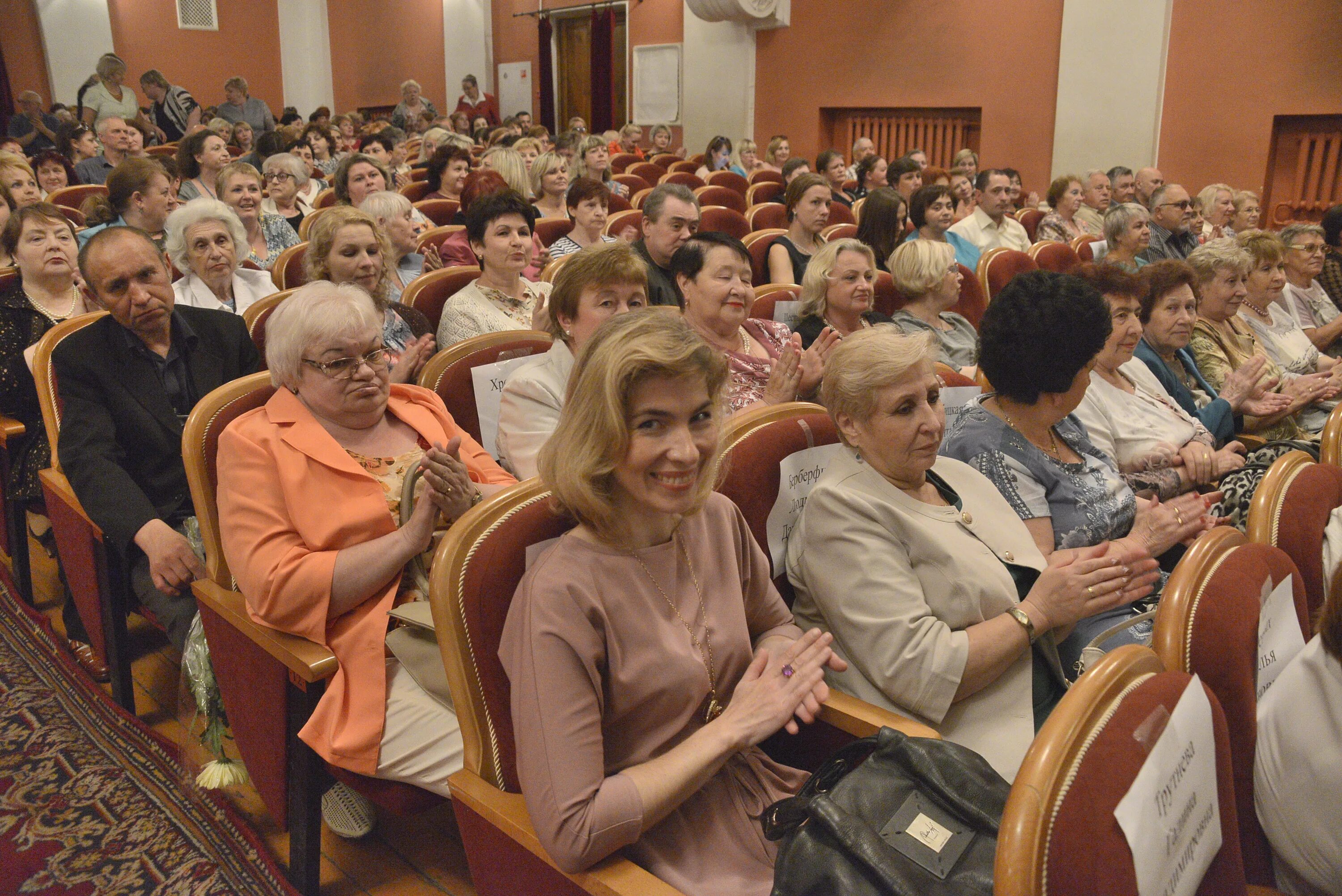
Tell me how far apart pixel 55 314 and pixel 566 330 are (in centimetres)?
181

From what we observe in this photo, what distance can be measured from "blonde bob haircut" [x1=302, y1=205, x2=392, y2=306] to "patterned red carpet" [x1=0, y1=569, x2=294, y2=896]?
135 centimetres

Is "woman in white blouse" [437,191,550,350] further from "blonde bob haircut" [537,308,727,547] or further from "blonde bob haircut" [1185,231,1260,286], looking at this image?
"blonde bob haircut" [1185,231,1260,286]

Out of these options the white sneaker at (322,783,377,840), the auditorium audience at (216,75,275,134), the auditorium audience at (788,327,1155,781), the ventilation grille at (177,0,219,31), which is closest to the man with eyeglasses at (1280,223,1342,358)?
the auditorium audience at (788,327,1155,781)

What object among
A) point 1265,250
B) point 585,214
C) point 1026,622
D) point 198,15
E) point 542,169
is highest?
point 198,15

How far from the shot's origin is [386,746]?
1673mm

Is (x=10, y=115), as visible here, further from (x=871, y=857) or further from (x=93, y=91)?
(x=871, y=857)

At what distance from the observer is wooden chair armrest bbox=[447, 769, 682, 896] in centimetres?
112

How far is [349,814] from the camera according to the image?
2082mm

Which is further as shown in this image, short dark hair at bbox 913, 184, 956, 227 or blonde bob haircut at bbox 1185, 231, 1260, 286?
short dark hair at bbox 913, 184, 956, 227

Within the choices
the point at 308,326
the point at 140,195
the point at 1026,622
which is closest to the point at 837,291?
the point at 1026,622

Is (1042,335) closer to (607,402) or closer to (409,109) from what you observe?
(607,402)

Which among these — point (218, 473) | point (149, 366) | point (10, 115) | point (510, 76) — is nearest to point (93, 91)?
point (10, 115)

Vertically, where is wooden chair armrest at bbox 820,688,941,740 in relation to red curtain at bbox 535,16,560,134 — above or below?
below

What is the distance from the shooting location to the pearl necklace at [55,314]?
296cm
